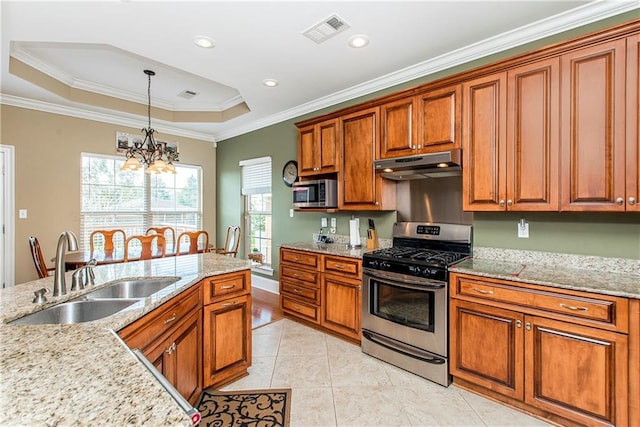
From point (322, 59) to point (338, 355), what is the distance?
2.86 meters

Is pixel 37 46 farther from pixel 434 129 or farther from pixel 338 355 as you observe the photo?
pixel 338 355

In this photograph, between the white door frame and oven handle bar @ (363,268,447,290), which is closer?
oven handle bar @ (363,268,447,290)

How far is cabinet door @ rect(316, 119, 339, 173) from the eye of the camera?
3.46 m

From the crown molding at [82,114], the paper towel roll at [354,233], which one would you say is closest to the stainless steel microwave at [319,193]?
the paper towel roll at [354,233]

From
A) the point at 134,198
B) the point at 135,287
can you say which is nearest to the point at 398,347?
the point at 135,287

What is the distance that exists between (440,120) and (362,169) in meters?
0.91

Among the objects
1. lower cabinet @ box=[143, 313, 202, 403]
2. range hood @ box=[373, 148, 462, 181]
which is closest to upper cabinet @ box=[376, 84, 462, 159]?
range hood @ box=[373, 148, 462, 181]

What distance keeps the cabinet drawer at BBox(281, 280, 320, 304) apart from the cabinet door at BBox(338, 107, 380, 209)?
3.35ft

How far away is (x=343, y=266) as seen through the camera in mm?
3059

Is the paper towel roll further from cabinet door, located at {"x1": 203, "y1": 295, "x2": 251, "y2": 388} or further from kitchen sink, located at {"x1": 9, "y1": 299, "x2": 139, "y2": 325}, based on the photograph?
kitchen sink, located at {"x1": 9, "y1": 299, "x2": 139, "y2": 325}

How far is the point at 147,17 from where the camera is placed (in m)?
2.31


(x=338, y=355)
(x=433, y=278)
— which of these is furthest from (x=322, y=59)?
(x=338, y=355)

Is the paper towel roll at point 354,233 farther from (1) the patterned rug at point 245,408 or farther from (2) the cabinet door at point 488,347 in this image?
(1) the patterned rug at point 245,408

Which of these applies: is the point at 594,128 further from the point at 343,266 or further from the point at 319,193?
the point at 319,193
